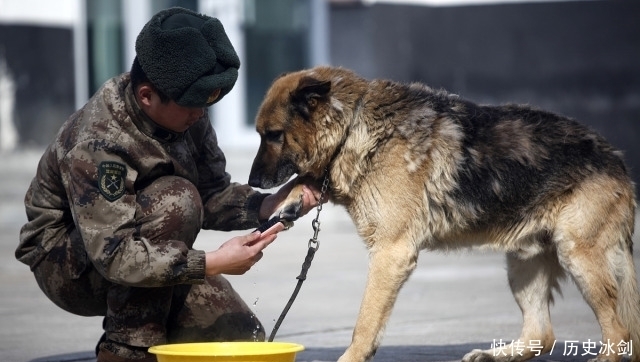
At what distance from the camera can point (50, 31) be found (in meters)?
12.6

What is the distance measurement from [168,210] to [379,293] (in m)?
0.99

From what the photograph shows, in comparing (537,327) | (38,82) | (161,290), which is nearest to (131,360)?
(161,290)

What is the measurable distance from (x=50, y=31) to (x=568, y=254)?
9045 mm

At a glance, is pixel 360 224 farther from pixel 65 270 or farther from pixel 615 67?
pixel 615 67

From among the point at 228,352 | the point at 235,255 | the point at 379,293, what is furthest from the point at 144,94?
the point at 379,293

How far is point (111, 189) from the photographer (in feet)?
14.0

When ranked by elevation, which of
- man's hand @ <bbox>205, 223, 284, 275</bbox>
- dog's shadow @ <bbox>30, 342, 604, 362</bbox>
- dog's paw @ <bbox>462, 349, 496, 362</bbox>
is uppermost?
man's hand @ <bbox>205, 223, 284, 275</bbox>

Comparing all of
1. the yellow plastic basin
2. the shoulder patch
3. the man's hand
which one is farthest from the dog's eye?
the yellow plastic basin

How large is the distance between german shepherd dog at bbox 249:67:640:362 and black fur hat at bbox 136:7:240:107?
0.71 metres

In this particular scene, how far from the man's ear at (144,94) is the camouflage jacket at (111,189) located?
0.17 ft

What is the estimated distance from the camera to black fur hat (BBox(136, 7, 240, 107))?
4.21 m

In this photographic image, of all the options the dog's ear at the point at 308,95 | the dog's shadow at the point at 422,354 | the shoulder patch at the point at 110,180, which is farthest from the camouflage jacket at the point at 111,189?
the dog's shadow at the point at 422,354

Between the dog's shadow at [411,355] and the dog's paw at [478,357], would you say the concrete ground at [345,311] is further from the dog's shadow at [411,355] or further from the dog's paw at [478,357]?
the dog's paw at [478,357]

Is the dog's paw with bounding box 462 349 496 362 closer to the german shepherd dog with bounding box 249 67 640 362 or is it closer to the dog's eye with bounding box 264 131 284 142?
the german shepherd dog with bounding box 249 67 640 362
